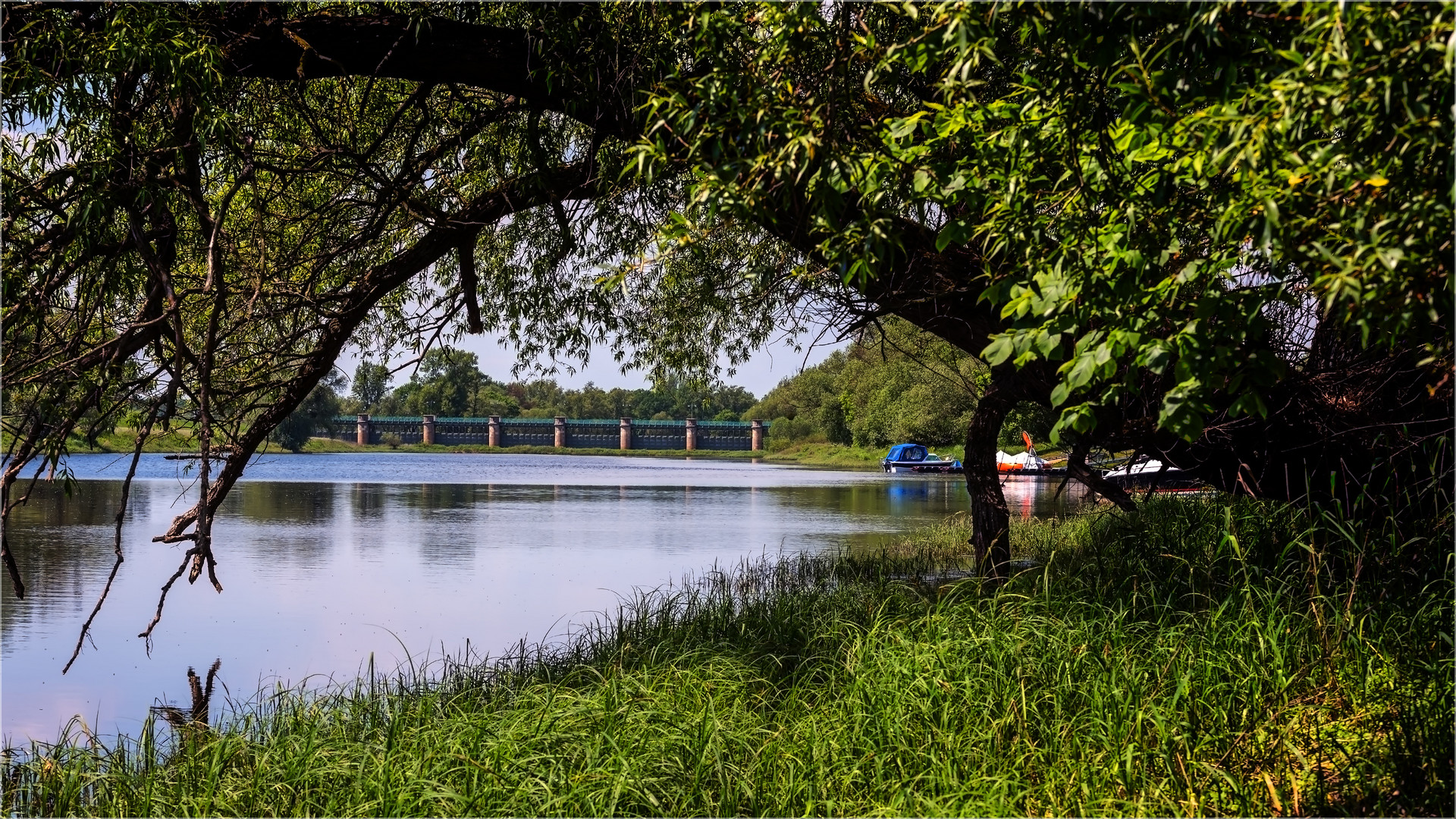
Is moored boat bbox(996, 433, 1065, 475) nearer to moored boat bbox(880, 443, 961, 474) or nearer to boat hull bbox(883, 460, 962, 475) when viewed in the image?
boat hull bbox(883, 460, 962, 475)

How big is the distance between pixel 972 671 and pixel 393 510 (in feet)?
67.5

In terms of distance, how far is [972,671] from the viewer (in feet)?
17.0

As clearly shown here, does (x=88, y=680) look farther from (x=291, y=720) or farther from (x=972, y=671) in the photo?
(x=972, y=671)

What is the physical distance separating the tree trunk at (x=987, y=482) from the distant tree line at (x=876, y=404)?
758 cm

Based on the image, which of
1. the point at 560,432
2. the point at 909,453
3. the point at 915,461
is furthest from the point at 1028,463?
the point at 560,432

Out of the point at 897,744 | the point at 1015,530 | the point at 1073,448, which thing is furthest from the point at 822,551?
the point at 897,744

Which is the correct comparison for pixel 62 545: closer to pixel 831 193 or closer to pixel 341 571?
pixel 341 571

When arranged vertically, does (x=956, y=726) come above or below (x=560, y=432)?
below

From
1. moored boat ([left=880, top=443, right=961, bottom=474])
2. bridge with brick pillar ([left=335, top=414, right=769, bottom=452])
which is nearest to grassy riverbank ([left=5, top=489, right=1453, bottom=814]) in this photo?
moored boat ([left=880, top=443, right=961, bottom=474])

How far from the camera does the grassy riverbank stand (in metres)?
4.04

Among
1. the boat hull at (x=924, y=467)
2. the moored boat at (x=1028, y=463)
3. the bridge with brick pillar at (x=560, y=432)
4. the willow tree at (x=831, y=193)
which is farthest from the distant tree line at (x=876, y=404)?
the willow tree at (x=831, y=193)

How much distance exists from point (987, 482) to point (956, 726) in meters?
3.80

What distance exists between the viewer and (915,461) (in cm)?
4809

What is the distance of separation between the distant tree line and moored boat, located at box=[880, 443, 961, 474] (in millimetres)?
630
